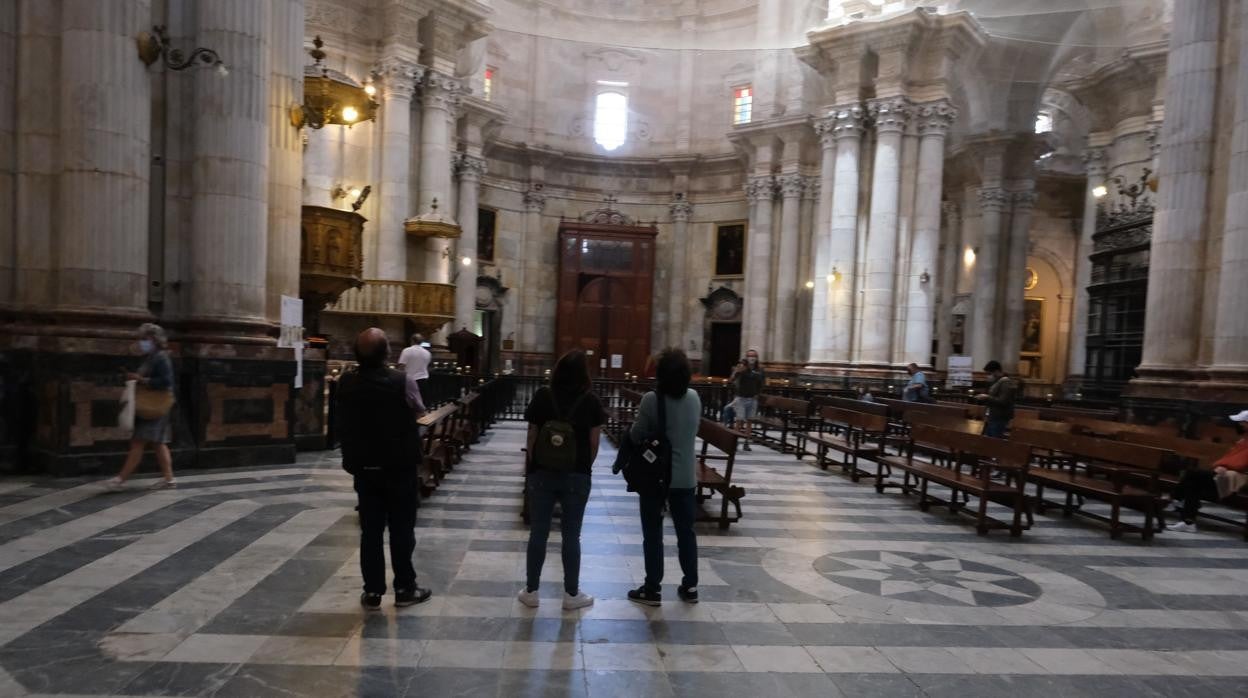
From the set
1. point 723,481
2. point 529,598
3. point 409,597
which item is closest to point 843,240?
point 723,481

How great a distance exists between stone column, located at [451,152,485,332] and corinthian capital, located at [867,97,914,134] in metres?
14.3

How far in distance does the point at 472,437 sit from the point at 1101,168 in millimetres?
21857

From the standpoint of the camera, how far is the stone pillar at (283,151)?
425 inches

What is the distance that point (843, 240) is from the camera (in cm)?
2200

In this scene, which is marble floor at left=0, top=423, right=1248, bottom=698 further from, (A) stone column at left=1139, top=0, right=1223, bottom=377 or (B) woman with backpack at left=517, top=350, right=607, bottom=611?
(A) stone column at left=1139, top=0, right=1223, bottom=377

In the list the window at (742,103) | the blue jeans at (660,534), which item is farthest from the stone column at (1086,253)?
the blue jeans at (660,534)

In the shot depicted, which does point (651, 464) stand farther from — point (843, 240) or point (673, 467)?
point (843, 240)

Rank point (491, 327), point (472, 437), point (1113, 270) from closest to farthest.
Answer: point (472, 437), point (1113, 270), point (491, 327)

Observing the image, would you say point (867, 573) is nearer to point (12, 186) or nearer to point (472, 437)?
point (472, 437)

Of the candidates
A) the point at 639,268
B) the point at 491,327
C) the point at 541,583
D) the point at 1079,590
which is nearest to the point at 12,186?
the point at 541,583

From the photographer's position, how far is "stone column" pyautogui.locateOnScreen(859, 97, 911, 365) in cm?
2097

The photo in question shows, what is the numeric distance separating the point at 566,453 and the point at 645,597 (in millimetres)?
1207

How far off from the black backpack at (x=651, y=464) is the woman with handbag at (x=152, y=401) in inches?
228

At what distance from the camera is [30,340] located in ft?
27.5
